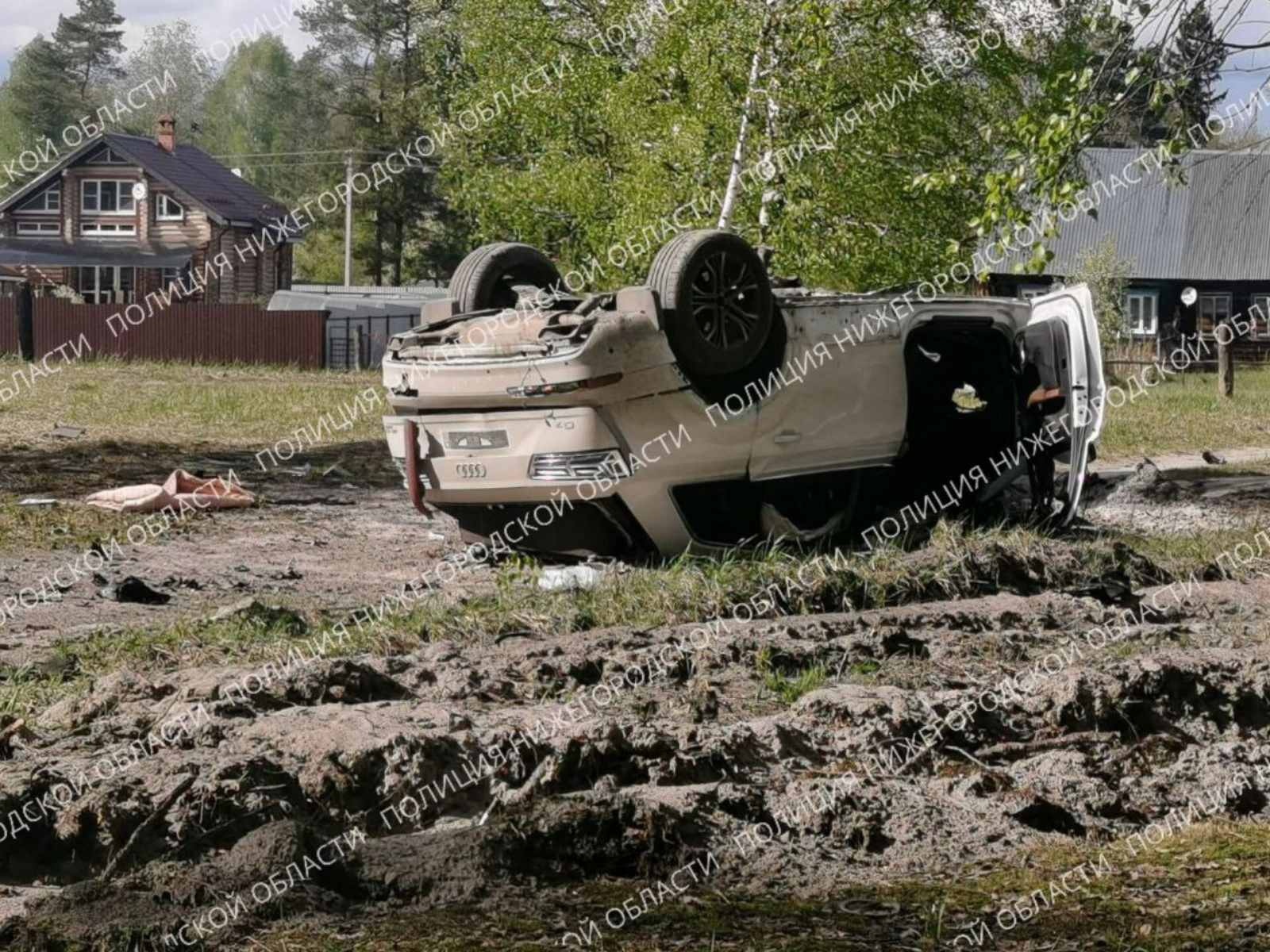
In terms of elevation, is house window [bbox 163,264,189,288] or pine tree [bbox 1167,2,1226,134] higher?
pine tree [bbox 1167,2,1226,134]

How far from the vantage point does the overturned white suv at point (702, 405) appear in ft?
29.5

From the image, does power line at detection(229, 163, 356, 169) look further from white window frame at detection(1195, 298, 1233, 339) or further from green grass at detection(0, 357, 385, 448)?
green grass at detection(0, 357, 385, 448)

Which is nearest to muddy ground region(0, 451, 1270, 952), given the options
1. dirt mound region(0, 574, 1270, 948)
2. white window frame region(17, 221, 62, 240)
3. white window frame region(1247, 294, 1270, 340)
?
dirt mound region(0, 574, 1270, 948)

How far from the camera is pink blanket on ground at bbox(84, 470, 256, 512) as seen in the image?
1252 centimetres

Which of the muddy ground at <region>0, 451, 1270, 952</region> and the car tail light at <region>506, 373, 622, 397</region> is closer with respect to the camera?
the muddy ground at <region>0, 451, 1270, 952</region>

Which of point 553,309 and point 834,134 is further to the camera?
point 834,134

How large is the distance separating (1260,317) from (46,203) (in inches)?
1531

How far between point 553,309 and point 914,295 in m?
2.40

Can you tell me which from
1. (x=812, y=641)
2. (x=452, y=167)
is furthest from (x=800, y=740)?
(x=452, y=167)

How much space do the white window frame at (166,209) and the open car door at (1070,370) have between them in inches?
1878

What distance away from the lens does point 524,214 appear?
26.8 m

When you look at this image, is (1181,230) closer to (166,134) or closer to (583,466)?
(166,134)

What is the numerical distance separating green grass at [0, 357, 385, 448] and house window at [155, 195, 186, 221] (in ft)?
78.2

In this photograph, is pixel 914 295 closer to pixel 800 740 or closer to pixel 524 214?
pixel 800 740
